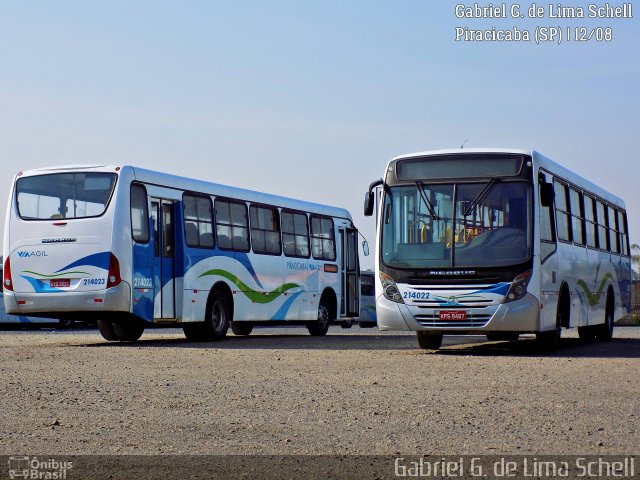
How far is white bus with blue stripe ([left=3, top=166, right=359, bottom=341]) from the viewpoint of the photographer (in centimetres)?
2228

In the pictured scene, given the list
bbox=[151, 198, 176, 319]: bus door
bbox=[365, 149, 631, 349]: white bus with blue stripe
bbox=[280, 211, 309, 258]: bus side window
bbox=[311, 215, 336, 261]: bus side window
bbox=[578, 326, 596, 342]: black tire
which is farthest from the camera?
bbox=[311, 215, 336, 261]: bus side window

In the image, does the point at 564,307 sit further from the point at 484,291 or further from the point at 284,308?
the point at 284,308

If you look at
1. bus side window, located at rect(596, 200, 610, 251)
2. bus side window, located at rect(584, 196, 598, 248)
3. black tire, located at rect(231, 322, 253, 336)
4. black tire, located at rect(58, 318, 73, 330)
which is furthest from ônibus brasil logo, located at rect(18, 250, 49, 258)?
black tire, located at rect(58, 318, 73, 330)

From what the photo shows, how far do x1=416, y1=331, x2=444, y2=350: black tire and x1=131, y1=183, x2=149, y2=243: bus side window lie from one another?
5693 millimetres

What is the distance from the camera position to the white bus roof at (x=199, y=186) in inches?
895

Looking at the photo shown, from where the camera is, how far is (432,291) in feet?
63.7

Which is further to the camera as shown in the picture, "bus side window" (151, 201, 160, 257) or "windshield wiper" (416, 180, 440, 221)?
"bus side window" (151, 201, 160, 257)

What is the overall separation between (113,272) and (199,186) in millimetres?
3868

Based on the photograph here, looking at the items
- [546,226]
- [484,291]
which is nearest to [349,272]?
[546,226]

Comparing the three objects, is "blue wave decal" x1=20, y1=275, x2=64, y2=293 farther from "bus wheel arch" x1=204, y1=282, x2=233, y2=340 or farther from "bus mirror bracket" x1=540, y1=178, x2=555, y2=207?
"bus mirror bracket" x1=540, y1=178, x2=555, y2=207

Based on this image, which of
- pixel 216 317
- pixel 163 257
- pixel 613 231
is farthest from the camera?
pixel 613 231

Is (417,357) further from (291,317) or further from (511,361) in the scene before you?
(291,317)

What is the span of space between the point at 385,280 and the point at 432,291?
0.87 meters

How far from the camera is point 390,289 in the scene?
1980 cm
